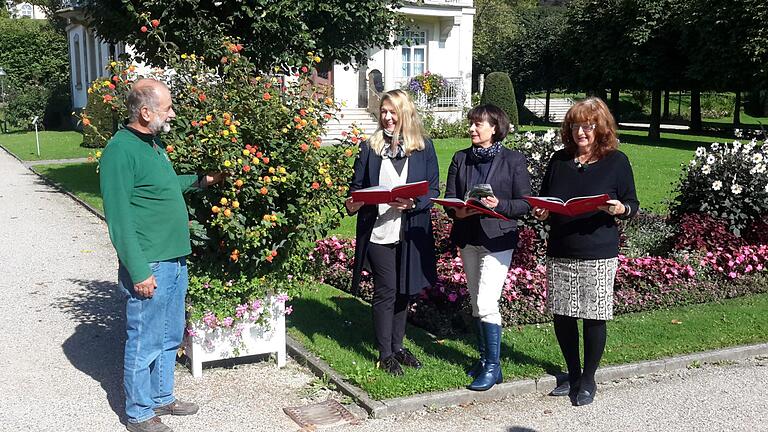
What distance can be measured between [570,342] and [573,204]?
1.07 meters

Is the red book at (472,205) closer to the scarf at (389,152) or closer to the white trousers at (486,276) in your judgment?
the white trousers at (486,276)

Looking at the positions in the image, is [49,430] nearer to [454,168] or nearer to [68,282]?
[454,168]

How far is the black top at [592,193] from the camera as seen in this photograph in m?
4.56

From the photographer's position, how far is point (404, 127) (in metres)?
4.92

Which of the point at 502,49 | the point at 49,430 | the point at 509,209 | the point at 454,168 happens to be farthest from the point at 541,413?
the point at 502,49

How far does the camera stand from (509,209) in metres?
4.63

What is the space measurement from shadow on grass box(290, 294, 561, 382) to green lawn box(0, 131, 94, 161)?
15630mm

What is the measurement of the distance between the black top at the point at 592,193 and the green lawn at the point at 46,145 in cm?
1806

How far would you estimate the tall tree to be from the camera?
11148mm

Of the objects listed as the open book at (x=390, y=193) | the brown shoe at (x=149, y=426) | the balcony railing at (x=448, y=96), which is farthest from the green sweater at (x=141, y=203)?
the balcony railing at (x=448, y=96)

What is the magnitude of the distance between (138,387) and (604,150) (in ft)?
10.1

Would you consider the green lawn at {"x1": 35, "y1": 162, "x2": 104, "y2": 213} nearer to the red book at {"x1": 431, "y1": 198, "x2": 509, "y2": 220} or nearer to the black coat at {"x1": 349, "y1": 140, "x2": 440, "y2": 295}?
the black coat at {"x1": 349, "y1": 140, "x2": 440, "y2": 295}

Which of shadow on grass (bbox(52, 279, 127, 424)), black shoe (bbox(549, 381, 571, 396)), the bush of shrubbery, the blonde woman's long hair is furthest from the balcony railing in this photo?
black shoe (bbox(549, 381, 571, 396))

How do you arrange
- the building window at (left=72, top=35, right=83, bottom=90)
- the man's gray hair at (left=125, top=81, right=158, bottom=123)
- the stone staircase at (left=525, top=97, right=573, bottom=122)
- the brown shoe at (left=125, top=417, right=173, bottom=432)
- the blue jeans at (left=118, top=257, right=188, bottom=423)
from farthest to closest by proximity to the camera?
1. the stone staircase at (left=525, top=97, right=573, bottom=122)
2. the building window at (left=72, top=35, right=83, bottom=90)
3. the brown shoe at (left=125, top=417, right=173, bottom=432)
4. the blue jeans at (left=118, top=257, right=188, bottom=423)
5. the man's gray hair at (left=125, top=81, right=158, bottom=123)
